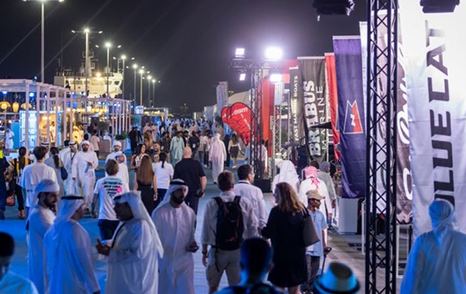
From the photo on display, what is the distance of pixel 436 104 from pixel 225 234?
2.83 metres

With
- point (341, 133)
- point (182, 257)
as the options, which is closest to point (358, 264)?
point (341, 133)

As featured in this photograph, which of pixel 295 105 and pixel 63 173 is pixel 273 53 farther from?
pixel 63 173

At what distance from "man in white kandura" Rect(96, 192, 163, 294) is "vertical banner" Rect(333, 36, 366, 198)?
20.1 feet

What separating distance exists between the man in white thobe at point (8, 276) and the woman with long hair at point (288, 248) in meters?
3.70

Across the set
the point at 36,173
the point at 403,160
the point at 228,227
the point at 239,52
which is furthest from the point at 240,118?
the point at 228,227

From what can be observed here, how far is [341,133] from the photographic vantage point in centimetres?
1286

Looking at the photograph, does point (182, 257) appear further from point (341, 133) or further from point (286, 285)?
point (341, 133)

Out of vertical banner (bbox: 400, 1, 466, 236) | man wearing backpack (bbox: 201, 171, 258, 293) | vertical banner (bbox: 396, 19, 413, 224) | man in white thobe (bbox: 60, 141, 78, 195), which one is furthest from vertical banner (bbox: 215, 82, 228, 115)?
man wearing backpack (bbox: 201, 171, 258, 293)

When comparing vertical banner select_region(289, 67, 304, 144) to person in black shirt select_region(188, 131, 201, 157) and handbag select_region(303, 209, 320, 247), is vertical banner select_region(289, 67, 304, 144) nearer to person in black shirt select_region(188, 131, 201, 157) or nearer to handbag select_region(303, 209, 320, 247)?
person in black shirt select_region(188, 131, 201, 157)

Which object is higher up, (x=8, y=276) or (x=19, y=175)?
(x=19, y=175)

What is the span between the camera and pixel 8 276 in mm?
4695

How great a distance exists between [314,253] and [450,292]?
3126mm

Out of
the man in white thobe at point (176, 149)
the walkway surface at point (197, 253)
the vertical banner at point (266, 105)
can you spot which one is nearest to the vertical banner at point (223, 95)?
the vertical banner at point (266, 105)

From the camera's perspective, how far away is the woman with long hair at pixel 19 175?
1791cm
